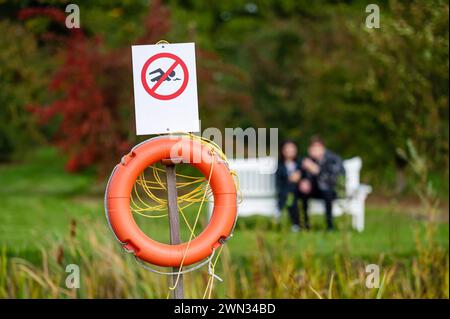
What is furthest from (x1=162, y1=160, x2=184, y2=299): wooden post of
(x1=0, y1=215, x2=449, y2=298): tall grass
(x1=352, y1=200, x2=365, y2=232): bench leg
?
(x1=352, y1=200, x2=365, y2=232): bench leg

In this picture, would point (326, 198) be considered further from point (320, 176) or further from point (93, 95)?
point (93, 95)

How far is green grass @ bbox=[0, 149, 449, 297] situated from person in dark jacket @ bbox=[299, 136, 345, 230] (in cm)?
33

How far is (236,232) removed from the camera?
29.6 ft

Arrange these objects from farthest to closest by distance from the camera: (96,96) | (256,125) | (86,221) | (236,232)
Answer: (256,125), (96,96), (236,232), (86,221)

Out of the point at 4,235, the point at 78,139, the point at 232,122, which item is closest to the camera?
the point at 4,235

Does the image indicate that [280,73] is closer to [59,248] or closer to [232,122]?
[232,122]

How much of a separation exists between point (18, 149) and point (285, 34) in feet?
20.0

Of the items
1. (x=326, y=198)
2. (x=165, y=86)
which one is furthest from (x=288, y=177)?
(x=165, y=86)

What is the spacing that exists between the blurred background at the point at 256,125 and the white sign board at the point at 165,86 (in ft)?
4.29

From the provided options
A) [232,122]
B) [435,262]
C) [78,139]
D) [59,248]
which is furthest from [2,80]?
[435,262]

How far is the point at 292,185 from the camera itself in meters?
9.53

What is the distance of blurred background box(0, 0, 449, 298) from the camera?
567 centimetres

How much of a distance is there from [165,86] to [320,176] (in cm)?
556

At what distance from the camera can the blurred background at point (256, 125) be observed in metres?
5.67
